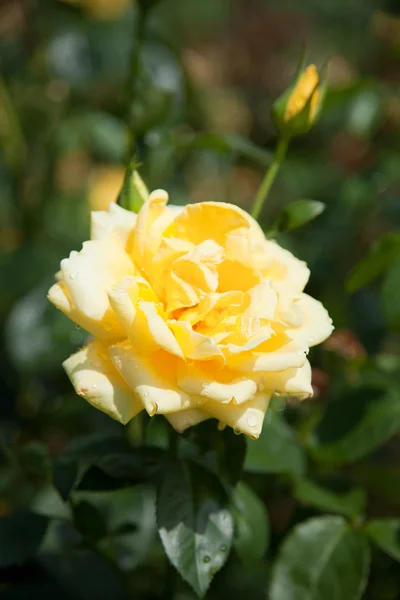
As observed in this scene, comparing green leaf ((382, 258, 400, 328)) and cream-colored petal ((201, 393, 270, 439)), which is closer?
cream-colored petal ((201, 393, 270, 439))

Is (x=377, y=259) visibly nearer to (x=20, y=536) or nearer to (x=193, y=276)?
(x=193, y=276)

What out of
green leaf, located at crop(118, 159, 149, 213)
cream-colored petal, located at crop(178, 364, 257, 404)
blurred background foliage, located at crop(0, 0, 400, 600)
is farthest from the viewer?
blurred background foliage, located at crop(0, 0, 400, 600)

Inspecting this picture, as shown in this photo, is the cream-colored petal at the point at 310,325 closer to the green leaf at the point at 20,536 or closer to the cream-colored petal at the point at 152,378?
the cream-colored petal at the point at 152,378

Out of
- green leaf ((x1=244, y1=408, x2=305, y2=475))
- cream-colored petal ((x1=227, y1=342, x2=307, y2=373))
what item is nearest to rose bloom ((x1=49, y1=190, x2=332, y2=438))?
cream-colored petal ((x1=227, y1=342, x2=307, y2=373))

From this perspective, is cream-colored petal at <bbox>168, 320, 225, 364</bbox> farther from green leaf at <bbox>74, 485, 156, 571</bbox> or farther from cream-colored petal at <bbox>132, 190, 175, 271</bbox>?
green leaf at <bbox>74, 485, 156, 571</bbox>

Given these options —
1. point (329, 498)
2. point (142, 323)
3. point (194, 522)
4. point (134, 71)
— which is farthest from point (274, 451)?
point (134, 71)

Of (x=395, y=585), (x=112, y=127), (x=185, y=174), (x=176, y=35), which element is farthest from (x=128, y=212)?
(x=176, y=35)
